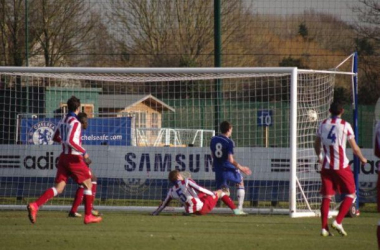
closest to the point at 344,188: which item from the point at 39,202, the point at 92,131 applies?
the point at 39,202

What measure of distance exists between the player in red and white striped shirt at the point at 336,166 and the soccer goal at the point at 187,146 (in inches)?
143

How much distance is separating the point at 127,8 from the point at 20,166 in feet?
40.4

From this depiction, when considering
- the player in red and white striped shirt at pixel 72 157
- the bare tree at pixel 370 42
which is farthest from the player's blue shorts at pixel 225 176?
the bare tree at pixel 370 42

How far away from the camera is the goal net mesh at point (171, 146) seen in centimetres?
1806

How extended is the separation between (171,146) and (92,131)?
350cm

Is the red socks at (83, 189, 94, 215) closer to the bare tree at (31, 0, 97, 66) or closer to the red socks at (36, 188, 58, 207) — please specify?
the red socks at (36, 188, 58, 207)

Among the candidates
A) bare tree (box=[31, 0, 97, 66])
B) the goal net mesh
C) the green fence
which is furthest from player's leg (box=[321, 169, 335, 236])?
bare tree (box=[31, 0, 97, 66])

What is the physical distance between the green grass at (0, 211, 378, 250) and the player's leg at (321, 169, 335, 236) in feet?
0.52

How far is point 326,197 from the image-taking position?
1279cm

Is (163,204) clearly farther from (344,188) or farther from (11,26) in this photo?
(11,26)

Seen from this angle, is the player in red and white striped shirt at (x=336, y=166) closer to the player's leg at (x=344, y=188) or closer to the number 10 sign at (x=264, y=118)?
the player's leg at (x=344, y=188)

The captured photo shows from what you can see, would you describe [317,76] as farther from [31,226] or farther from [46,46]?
[46,46]

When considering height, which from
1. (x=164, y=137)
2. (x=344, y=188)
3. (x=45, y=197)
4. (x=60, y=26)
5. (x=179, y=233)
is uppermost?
(x=60, y=26)

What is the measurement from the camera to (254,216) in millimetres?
17047
